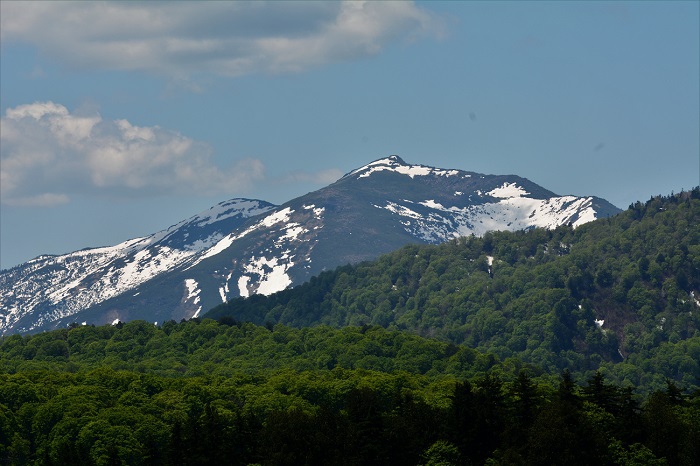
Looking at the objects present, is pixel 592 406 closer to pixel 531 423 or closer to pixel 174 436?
pixel 531 423

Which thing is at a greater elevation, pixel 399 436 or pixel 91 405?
pixel 91 405

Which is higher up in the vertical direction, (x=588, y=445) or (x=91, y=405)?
(x=91, y=405)

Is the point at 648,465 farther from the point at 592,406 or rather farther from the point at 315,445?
the point at 315,445

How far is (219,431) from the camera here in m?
165

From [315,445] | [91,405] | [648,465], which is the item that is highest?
[91,405]

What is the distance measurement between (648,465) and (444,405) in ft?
168

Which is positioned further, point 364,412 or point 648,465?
point 364,412

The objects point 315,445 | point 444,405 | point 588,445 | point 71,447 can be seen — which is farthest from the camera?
point 444,405

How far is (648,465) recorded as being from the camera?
14638cm

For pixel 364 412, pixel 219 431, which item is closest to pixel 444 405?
pixel 364 412

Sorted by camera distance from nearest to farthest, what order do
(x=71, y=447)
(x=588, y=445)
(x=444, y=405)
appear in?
(x=588, y=445), (x=71, y=447), (x=444, y=405)

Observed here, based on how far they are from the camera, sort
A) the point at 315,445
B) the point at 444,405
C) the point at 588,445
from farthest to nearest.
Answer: the point at 444,405 → the point at 315,445 → the point at 588,445

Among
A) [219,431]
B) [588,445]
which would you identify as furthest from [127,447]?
[588,445]

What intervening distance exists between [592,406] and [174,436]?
5073 cm
